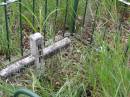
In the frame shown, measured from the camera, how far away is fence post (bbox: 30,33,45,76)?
209cm

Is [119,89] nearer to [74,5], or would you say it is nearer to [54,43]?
[54,43]

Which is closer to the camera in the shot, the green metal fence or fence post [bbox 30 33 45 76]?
fence post [bbox 30 33 45 76]

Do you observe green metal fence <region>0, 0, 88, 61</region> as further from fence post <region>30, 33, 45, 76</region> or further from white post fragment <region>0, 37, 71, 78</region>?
fence post <region>30, 33, 45, 76</region>

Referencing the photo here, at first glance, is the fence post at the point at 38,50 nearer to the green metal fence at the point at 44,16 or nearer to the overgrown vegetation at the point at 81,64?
the overgrown vegetation at the point at 81,64

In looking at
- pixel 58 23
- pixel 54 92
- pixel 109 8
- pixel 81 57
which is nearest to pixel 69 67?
pixel 81 57

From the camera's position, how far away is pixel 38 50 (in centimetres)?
217

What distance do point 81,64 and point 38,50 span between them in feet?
1.20

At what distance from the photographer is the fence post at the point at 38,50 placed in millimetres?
2092

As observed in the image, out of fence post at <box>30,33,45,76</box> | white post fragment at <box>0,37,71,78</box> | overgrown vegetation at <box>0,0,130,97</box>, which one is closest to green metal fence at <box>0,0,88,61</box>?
overgrown vegetation at <box>0,0,130,97</box>

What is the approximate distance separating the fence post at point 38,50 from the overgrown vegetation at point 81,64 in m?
0.06

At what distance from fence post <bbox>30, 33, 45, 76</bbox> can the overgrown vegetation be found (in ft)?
0.19

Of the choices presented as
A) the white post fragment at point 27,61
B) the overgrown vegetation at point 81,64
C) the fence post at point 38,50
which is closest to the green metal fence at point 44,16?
the overgrown vegetation at point 81,64

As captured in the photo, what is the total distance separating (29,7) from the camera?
261 centimetres

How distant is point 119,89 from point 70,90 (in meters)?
0.31
